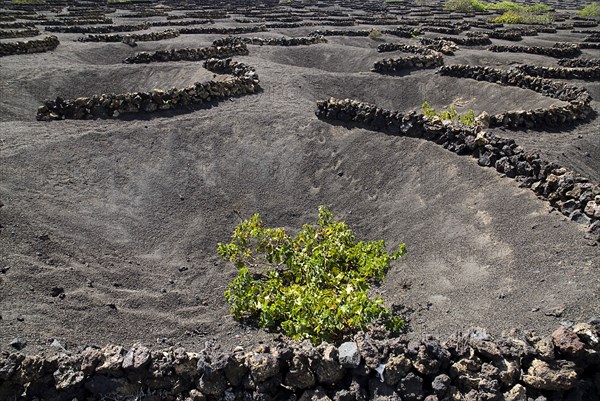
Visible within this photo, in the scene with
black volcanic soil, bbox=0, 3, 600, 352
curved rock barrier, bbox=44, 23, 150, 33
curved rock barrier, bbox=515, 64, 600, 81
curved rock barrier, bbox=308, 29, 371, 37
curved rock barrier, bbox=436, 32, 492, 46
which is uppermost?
curved rock barrier, bbox=515, 64, 600, 81

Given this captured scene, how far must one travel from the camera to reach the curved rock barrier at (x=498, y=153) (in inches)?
345

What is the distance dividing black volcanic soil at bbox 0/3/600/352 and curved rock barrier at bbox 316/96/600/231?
297 mm

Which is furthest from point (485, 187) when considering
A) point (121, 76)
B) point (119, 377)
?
point (121, 76)

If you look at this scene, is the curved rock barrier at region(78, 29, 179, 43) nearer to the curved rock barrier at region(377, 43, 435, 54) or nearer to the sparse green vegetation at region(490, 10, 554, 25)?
the curved rock barrier at region(377, 43, 435, 54)

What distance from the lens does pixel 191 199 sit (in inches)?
459

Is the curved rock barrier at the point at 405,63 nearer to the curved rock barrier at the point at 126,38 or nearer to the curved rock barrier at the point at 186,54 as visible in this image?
the curved rock barrier at the point at 186,54

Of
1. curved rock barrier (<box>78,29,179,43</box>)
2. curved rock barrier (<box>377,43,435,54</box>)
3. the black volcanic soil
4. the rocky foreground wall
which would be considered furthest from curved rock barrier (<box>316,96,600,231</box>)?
curved rock barrier (<box>78,29,179,43</box>)

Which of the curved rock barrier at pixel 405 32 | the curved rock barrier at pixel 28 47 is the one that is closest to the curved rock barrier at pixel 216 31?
the curved rock barrier at pixel 28 47

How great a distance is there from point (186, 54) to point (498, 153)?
16.2 meters

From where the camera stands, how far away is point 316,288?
7.41 metres

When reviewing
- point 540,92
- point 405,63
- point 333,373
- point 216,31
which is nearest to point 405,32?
point 216,31

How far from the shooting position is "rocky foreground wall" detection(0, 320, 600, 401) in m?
4.98

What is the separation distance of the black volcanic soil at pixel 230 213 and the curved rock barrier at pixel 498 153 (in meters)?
0.30

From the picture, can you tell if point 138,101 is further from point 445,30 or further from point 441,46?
point 445,30
